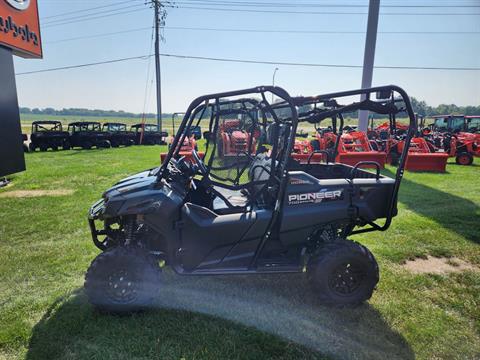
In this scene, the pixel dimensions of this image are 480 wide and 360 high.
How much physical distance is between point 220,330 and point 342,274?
130 cm

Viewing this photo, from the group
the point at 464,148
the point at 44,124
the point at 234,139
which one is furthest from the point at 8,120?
the point at 464,148

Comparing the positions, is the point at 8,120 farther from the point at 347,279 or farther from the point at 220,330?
the point at 347,279

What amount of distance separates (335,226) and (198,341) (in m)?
1.80

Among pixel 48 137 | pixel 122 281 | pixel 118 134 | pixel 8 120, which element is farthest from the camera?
pixel 118 134

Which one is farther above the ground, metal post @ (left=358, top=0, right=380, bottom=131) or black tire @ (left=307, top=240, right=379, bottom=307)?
metal post @ (left=358, top=0, right=380, bottom=131)

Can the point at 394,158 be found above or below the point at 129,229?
below

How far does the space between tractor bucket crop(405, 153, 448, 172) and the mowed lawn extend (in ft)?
17.8

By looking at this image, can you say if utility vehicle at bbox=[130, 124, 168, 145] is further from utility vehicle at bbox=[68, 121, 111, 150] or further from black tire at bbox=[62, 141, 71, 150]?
black tire at bbox=[62, 141, 71, 150]

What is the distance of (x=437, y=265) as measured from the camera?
421 centimetres

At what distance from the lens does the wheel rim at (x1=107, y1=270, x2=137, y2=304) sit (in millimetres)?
3008

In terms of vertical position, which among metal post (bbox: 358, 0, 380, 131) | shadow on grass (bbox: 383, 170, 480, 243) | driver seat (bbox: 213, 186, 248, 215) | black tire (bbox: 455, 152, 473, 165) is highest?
metal post (bbox: 358, 0, 380, 131)

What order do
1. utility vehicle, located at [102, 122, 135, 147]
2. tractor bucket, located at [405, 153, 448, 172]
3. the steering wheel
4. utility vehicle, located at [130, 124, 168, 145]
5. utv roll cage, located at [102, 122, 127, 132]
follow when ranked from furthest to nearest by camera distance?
utility vehicle, located at [130, 124, 168, 145] → utv roll cage, located at [102, 122, 127, 132] → utility vehicle, located at [102, 122, 135, 147] → tractor bucket, located at [405, 153, 448, 172] → the steering wheel

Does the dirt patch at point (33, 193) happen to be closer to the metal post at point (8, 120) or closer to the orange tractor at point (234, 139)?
the metal post at point (8, 120)

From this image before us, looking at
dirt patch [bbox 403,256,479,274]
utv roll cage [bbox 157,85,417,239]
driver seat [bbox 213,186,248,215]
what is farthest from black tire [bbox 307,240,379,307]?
dirt patch [bbox 403,256,479,274]
